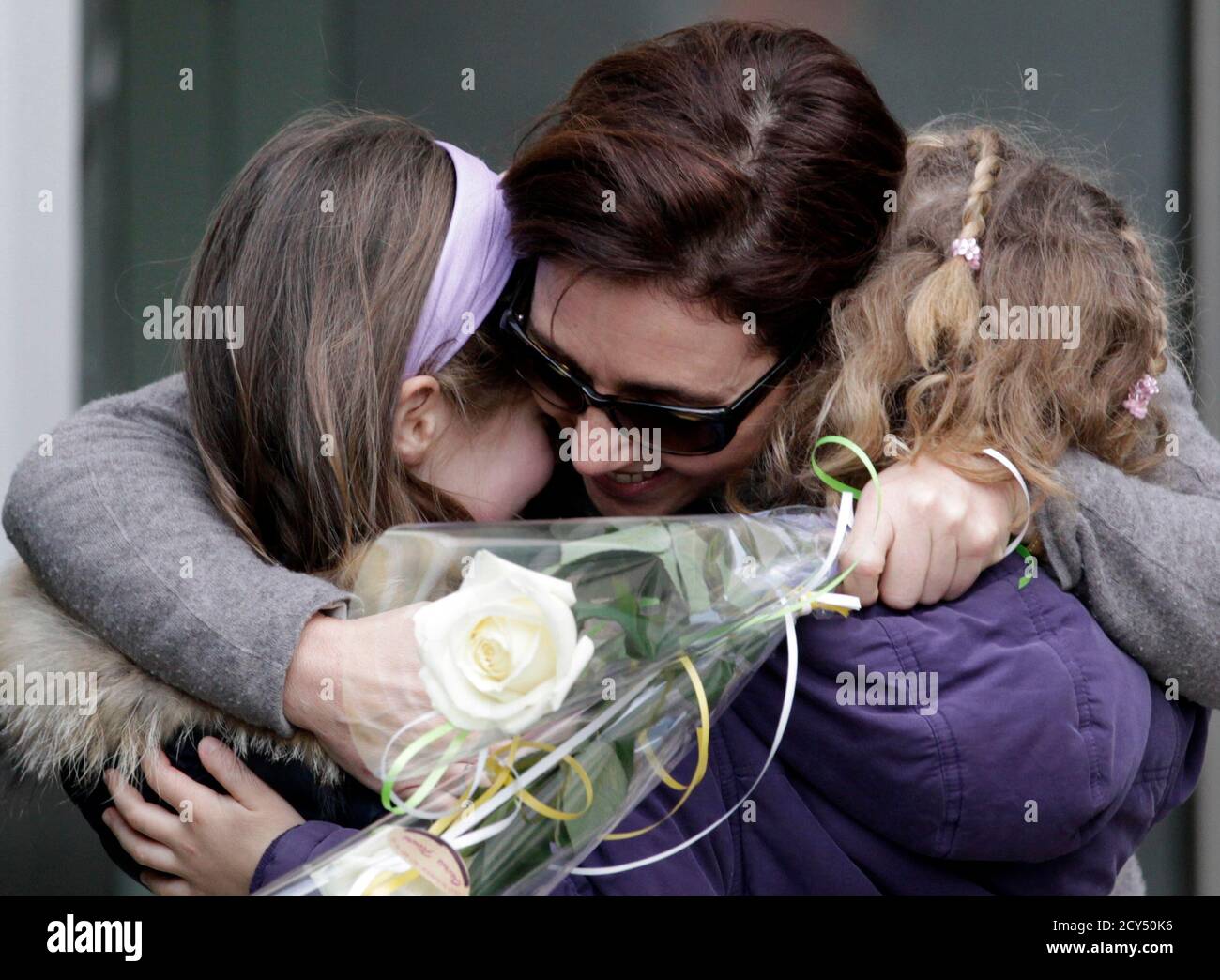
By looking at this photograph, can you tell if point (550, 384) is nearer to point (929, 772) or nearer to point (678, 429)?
point (678, 429)

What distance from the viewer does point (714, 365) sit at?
1.61 metres

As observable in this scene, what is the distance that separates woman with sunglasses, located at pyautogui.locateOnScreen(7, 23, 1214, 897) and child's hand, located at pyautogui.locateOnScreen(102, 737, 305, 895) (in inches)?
4.2

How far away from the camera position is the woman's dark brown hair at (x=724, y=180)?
1545mm

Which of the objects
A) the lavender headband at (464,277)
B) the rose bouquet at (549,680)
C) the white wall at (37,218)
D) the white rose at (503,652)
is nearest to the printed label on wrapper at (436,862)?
the rose bouquet at (549,680)

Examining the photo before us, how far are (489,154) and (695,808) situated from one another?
2.09 m

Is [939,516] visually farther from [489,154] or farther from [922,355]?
[489,154]

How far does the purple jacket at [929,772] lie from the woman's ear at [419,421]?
1.79ft

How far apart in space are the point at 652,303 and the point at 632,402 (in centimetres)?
13

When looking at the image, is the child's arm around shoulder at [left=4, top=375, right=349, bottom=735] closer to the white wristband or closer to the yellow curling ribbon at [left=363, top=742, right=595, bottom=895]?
the yellow curling ribbon at [left=363, top=742, right=595, bottom=895]

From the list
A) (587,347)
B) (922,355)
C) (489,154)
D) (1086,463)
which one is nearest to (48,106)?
(489,154)

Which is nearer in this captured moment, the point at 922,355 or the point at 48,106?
the point at 922,355

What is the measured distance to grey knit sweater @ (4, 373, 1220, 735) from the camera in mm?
1409

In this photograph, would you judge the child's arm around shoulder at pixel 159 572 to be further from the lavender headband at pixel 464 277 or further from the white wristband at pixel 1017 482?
the white wristband at pixel 1017 482

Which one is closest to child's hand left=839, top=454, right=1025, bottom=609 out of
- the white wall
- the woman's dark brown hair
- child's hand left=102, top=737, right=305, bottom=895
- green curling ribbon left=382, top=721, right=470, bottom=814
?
the woman's dark brown hair
